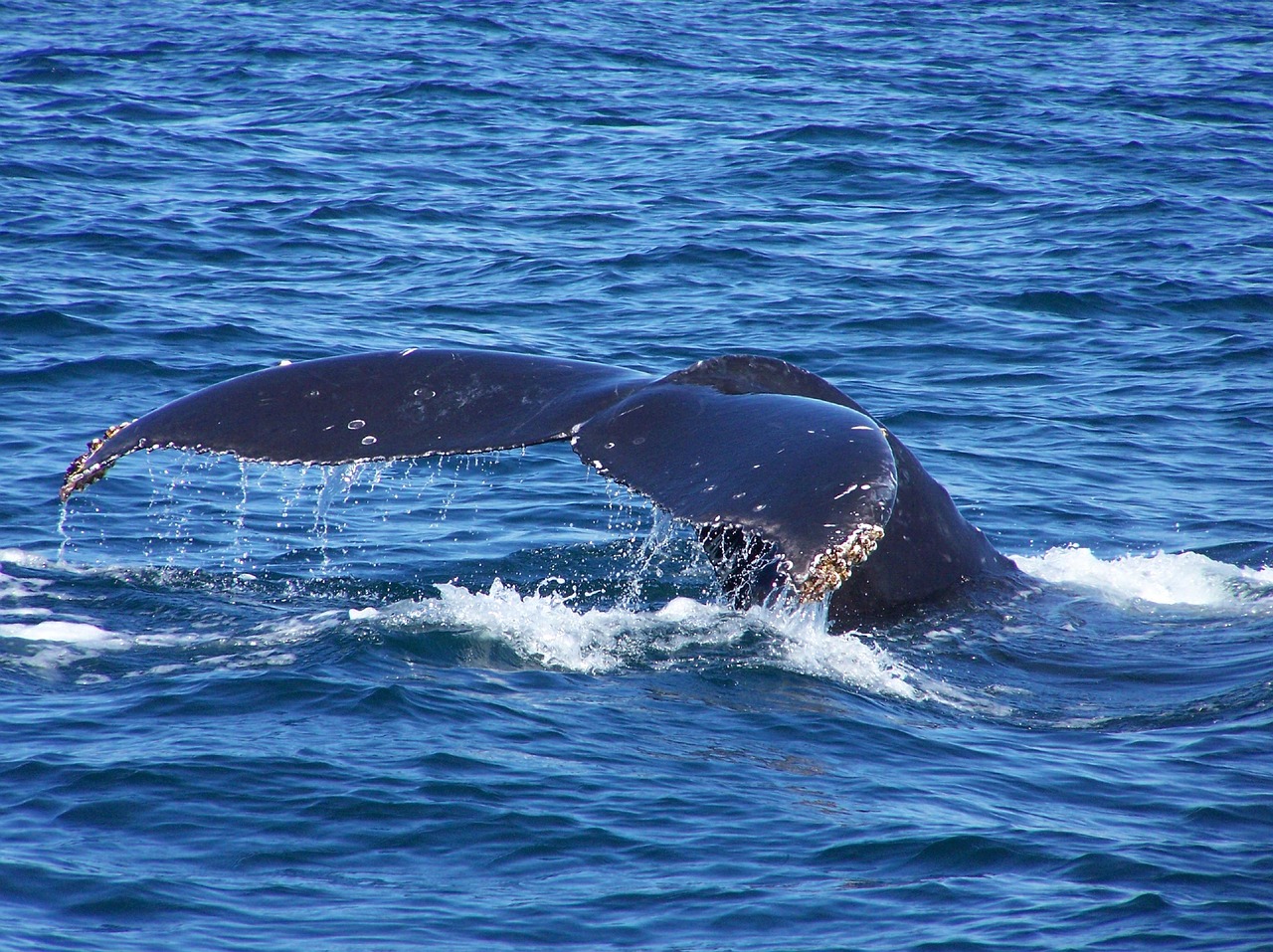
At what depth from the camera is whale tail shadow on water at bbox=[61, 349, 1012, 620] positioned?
4.78 meters

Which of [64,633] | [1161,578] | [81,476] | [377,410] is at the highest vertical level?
[377,410]

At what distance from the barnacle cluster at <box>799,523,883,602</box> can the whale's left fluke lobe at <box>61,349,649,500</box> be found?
4.86 ft

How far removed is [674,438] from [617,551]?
3729mm

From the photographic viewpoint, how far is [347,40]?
2845cm

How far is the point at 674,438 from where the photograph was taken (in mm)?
5418

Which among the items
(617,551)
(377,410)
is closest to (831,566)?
(377,410)

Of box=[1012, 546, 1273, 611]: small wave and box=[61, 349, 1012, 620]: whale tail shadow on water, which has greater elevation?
box=[61, 349, 1012, 620]: whale tail shadow on water

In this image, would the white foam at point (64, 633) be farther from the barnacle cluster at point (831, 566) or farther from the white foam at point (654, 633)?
the barnacle cluster at point (831, 566)

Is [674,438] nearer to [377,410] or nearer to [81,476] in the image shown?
[377,410]

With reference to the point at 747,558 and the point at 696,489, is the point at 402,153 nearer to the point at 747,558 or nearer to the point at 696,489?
the point at 747,558

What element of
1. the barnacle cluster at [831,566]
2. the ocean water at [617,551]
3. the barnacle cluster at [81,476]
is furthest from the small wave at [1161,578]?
the barnacle cluster at [81,476]

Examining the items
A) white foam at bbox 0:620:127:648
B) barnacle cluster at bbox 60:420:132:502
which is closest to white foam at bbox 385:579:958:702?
white foam at bbox 0:620:127:648

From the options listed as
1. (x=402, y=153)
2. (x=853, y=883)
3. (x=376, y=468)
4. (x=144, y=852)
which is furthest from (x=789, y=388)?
(x=402, y=153)

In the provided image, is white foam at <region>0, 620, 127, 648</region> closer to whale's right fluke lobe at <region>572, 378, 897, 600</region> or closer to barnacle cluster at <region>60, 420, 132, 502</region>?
barnacle cluster at <region>60, 420, 132, 502</region>
